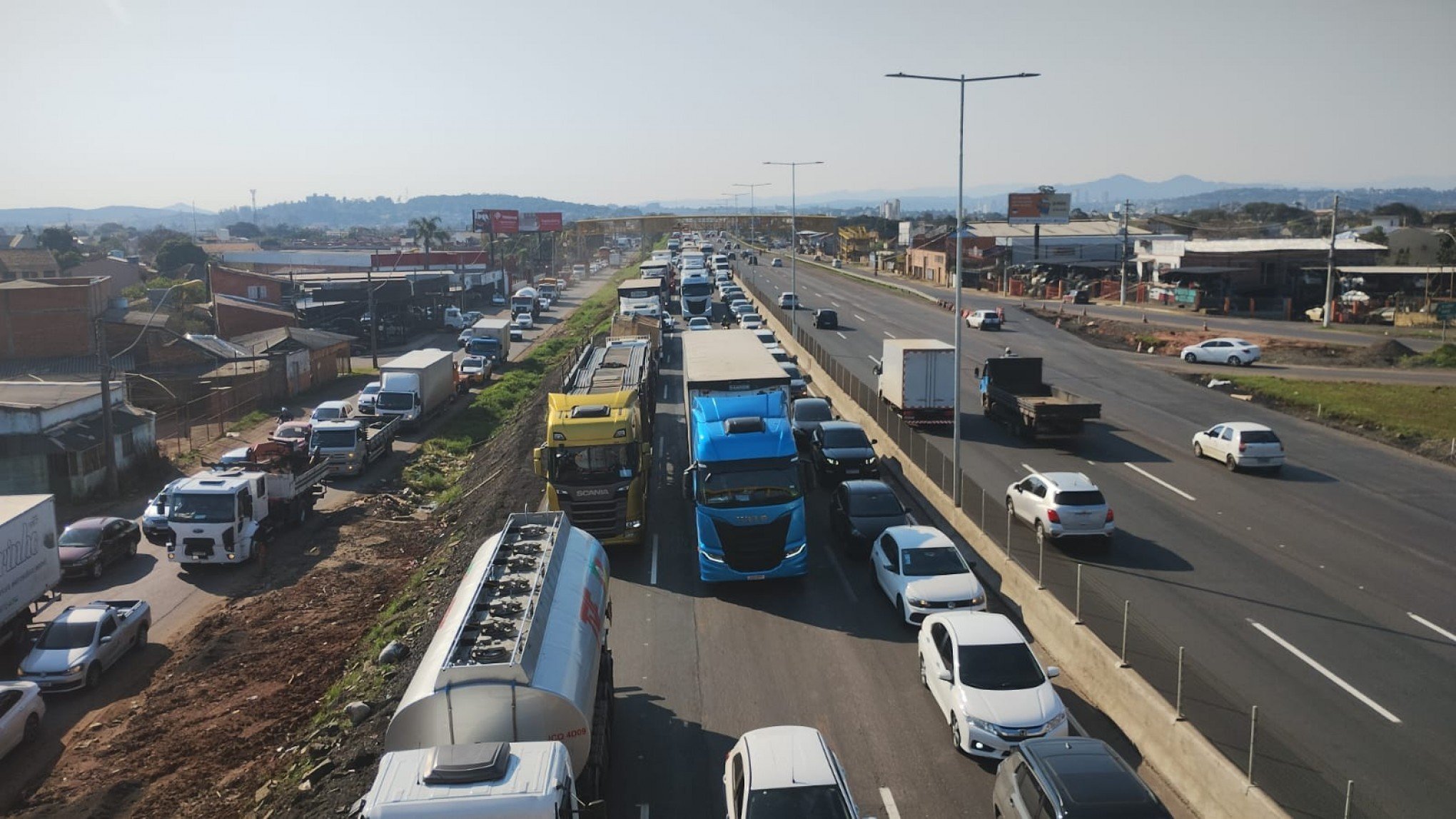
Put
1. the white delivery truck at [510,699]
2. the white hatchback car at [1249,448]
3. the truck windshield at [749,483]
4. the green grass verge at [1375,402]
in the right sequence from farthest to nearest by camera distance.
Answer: the green grass verge at [1375,402] → the white hatchback car at [1249,448] → the truck windshield at [749,483] → the white delivery truck at [510,699]

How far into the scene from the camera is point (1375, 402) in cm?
3762

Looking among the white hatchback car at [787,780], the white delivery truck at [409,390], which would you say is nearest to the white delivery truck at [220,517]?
the white delivery truck at [409,390]

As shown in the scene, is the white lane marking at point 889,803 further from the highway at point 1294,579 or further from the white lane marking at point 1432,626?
the white lane marking at point 1432,626

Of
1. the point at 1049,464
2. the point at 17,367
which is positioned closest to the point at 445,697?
the point at 1049,464

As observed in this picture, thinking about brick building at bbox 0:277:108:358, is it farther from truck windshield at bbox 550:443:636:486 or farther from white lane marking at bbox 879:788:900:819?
white lane marking at bbox 879:788:900:819

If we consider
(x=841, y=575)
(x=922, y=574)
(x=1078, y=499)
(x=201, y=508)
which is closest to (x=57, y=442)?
(x=201, y=508)

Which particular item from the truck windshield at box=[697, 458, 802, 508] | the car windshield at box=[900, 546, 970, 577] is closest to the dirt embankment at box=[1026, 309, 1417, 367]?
the car windshield at box=[900, 546, 970, 577]

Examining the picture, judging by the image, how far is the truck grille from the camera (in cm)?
2028

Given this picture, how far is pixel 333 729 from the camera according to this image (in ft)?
52.6

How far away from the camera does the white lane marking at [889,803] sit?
1260 cm

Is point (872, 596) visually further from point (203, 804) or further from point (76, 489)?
point (76, 489)

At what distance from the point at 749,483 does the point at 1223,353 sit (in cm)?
3645

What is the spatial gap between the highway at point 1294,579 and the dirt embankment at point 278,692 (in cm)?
1168

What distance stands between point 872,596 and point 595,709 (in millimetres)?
8891
